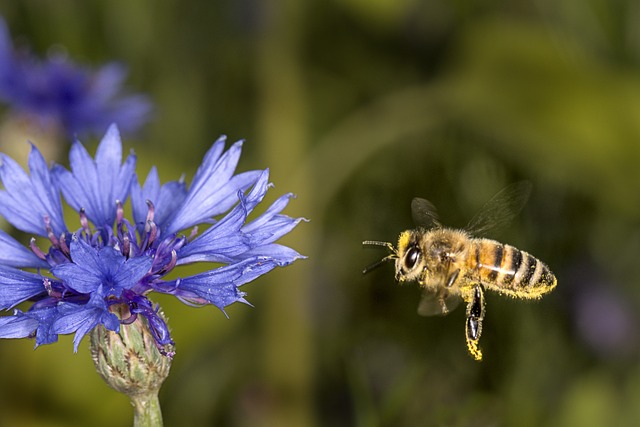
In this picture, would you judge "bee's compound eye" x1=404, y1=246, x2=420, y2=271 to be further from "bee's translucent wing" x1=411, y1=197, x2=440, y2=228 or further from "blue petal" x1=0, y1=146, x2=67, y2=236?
"blue petal" x1=0, y1=146, x2=67, y2=236

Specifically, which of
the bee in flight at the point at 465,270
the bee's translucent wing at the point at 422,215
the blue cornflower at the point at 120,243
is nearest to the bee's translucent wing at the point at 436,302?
the bee in flight at the point at 465,270

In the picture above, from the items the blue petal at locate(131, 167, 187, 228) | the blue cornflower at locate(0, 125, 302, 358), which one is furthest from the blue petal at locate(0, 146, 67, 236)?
the blue petal at locate(131, 167, 187, 228)

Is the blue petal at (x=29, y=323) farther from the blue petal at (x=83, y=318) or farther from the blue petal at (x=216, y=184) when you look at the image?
the blue petal at (x=216, y=184)

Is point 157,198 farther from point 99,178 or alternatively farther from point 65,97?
point 65,97

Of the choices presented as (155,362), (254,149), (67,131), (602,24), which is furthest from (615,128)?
(155,362)

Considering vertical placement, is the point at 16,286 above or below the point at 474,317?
below

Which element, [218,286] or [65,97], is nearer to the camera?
[218,286]

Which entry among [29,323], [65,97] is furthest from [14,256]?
[65,97]
